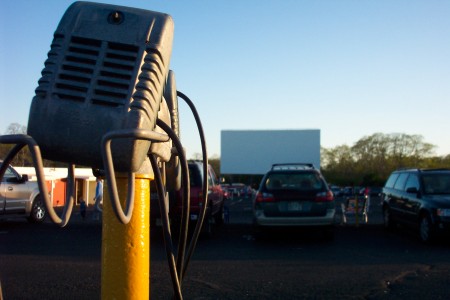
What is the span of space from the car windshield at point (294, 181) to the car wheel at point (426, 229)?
7.58 ft

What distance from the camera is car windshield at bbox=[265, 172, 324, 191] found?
1122 centimetres

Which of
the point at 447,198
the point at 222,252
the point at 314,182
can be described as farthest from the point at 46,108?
the point at 447,198

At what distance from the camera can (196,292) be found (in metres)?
6.46

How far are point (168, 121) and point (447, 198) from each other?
1034 cm

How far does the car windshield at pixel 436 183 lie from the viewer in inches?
476

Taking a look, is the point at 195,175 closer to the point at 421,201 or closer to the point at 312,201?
the point at 312,201

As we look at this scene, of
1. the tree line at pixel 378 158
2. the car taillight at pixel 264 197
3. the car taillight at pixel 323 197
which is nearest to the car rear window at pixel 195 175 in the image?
the car taillight at pixel 264 197

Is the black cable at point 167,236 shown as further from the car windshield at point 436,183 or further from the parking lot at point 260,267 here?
the car windshield at point 436,183

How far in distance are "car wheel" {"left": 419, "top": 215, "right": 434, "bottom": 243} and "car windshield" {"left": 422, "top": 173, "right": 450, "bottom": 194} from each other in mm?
807

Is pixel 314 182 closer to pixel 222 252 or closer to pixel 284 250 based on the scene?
pixel 284 250

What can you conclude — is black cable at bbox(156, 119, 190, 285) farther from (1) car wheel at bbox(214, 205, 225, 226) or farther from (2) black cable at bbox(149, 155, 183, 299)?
(1) car wheel at bbox(214, 205, 225, 226)

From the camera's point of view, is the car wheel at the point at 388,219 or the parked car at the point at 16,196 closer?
the parked car at the point at 16,196

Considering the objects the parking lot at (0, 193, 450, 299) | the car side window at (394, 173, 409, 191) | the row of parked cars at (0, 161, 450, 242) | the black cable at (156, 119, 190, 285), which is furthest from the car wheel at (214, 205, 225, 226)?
the black cable at (156, 119, 190, 285)

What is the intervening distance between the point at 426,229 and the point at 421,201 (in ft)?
2.37
